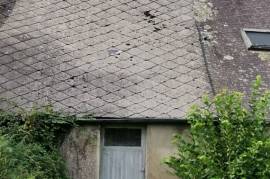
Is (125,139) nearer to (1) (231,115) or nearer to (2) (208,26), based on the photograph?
(1) (231,115)

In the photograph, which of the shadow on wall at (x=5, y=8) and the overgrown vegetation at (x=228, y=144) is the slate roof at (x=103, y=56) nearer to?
the shadow on wall at (x=5, y=8)

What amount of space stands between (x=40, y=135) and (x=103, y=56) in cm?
231

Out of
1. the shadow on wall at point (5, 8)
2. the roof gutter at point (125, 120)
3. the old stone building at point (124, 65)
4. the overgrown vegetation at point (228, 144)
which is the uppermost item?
the shadow on wall at point (5, 8)

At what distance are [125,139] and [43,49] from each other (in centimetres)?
255

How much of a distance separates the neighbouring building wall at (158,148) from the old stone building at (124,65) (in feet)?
0.06

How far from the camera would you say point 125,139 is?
9781 millimetres

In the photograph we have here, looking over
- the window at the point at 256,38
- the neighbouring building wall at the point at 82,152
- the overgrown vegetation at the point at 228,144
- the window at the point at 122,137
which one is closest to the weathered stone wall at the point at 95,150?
the neighbouring building wall at the point at 82,152

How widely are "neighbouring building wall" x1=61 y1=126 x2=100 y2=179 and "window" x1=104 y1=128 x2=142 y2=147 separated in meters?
0.33

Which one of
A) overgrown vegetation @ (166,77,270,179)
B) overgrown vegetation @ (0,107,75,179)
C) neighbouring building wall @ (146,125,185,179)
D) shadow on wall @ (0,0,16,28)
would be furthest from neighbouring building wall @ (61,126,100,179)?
shadow on wall @ (0,0,16,28)

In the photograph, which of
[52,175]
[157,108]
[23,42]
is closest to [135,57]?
[157,108]

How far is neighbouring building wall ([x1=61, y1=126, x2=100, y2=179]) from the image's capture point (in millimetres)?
9383

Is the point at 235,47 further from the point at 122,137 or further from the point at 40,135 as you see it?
the point at 40,135

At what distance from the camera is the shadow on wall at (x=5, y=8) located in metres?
11.6

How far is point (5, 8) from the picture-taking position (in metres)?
11.9
